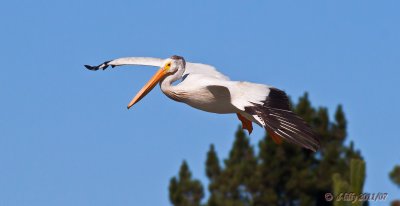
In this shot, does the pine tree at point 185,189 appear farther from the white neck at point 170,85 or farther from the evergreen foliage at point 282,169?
the white neck at point 170,85

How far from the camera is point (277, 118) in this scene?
13.6 meters

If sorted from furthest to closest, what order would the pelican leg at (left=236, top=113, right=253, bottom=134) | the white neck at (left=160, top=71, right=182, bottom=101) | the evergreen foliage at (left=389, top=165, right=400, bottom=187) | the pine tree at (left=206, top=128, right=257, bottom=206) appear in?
the pine tree at (left=206, top=128, right=257, bottom=206)
the evergreen foliage at (left=389, top=165, right=400, bottom=187)
the pelican leg at (left=236, top=113, right=253, bottom=134)
the white neck at (left=160, top=71, right=182, bottom=101)

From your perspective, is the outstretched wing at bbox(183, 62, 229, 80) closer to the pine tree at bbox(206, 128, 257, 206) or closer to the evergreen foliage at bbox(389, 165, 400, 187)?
the evergreen foliage at bbox(389, 165, 400, 187)

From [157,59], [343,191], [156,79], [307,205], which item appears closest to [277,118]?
[343,191]

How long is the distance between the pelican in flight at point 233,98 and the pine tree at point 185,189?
24.3m

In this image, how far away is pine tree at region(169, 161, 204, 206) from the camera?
40.9 meters

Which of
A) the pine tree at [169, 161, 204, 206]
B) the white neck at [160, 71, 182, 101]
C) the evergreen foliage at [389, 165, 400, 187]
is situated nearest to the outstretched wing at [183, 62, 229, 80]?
the white neck at [160, 71, 182, 101]

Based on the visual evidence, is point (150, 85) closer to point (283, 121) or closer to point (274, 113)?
point (274, 113)

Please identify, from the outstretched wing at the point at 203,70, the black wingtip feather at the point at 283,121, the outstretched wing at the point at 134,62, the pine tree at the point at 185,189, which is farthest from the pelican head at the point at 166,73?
the pine tree at the point at 185,189

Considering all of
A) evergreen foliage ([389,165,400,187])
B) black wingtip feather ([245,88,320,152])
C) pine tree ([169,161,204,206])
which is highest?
pine tree ([169,161,204,206])

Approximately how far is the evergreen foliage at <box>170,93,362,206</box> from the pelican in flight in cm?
2385

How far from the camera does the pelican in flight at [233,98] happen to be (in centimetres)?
1341

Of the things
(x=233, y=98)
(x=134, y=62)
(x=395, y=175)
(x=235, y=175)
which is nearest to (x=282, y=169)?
(x=235, y=175)

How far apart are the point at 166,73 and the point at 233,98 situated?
5.32 ft
